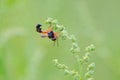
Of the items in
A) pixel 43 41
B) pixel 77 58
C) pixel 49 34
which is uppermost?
pixel 43 41

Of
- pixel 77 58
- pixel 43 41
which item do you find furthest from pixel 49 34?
pixel 43 41

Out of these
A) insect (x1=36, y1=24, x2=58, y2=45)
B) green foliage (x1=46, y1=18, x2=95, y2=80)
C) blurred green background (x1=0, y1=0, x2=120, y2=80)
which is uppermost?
blurred green background (x1=0, y1=0, x2=120, y2=80)

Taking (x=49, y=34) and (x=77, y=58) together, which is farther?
(x=49, y=34)

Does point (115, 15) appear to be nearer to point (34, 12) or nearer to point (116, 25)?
point (116, 25)

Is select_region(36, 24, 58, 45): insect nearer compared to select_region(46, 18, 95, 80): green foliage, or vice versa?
select_region(46, 18, 95, 80): green foliage

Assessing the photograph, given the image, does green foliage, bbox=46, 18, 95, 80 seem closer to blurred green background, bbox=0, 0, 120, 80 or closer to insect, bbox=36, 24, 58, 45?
insect, bbox=36, 24, 58, 45

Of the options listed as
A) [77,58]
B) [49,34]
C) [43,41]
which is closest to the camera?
[77,58]

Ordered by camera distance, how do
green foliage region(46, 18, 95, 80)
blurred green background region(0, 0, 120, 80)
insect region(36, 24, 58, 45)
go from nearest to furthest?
green foliage region(46, 18, 95, 80) < insect region(36, 24, 58, 45) < blurred green background region(0, 0, 120, 80)

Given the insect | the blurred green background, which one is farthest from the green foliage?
the blurred green background

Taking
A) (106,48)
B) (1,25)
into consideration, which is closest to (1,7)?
(1,25)

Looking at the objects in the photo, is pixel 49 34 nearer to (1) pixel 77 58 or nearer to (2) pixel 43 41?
(1) pixel 77 58

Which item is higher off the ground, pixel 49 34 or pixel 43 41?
pixel 43 41
